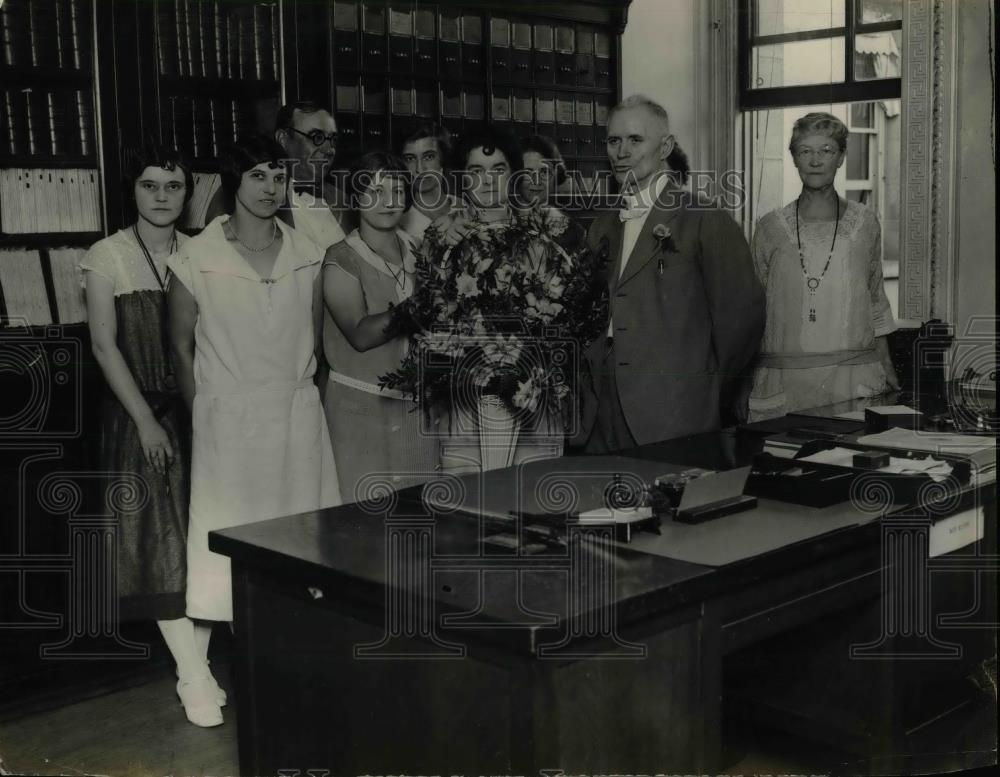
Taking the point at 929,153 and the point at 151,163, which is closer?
the point at 151,163

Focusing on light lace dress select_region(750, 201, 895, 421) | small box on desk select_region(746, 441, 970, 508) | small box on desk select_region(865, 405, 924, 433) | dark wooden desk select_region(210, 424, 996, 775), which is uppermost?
light lace dress select_region(750, 201, 895, 421)

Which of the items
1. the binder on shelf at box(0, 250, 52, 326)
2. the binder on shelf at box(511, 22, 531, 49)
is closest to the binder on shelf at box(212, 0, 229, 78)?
the binder on shelf at box(0, 250, 52, 326)

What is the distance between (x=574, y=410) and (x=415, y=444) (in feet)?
1.68

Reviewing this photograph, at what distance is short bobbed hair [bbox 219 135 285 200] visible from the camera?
3447mm

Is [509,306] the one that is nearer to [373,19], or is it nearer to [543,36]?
[373,19]

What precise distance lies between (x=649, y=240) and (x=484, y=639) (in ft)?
6.96

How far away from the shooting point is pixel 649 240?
3662 mm

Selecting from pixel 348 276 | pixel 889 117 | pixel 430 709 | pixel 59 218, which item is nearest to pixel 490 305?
pixel 348 276

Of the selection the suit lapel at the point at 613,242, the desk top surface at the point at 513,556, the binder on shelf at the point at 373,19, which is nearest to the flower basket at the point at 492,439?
the desk top surface at the point at 513,556

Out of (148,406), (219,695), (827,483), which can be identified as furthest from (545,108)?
(827,483)

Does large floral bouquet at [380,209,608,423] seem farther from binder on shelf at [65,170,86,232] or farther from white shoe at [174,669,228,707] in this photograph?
binder on shelf at [65,170,86,232]

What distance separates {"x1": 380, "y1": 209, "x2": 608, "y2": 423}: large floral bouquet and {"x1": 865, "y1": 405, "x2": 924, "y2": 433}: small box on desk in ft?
2.74

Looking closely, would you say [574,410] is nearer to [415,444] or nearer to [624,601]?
[415,444]

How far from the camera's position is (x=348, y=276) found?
3486 millimetres
